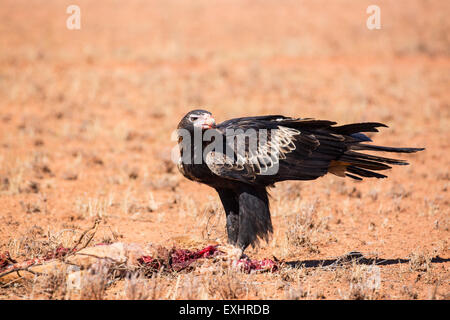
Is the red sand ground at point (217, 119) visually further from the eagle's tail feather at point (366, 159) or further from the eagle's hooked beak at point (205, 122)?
the eagle's hooked beak at point (205, 122)

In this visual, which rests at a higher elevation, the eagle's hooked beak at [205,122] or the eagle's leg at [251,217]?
the eagle's hooked beak at [205,122]

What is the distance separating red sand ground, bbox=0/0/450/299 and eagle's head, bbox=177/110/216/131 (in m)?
1.51

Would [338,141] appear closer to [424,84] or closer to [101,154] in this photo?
[101,154]

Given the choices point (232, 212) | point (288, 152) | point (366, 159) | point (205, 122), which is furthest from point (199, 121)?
point (366, 159)

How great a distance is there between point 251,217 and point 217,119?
8774 millimetres

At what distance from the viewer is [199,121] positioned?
5535 millimetres

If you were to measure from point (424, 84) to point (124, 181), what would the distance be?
1245 centimetres

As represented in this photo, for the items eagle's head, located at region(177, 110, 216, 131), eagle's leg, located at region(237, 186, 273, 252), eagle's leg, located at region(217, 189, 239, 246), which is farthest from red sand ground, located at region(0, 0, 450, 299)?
eagle's head, located at region(177, 110, 216, 131)

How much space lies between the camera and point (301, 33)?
27500 mm

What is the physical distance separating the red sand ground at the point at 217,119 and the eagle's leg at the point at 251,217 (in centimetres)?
46

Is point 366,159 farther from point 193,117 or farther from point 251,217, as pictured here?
point 193,117

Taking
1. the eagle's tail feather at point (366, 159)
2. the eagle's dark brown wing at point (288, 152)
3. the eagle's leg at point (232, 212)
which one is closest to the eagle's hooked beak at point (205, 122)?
the eagle's dark brown wing at point (288, 152)

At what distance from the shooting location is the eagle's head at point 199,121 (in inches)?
217
